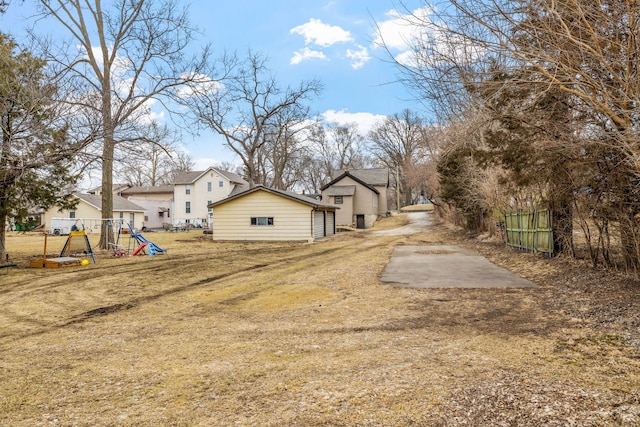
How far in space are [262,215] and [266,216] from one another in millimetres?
266

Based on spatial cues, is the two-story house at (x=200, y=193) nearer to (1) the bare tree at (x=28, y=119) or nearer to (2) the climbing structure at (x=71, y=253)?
(2) the climbing structure at (x=71, y=253)

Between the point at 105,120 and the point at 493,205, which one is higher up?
the point at 105,120

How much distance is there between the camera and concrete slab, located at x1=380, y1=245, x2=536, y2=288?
8.66m

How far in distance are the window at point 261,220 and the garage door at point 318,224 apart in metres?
2.76

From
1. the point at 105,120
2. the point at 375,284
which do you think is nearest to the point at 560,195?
the point at 375,284

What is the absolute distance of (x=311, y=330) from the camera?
5418 millimetres

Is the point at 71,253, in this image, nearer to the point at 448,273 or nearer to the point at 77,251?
the point at 77,251

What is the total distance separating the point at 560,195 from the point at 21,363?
382 inches

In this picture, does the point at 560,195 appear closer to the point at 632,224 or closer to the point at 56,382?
the point at 632,224

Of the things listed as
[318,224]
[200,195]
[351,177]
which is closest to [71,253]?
[318,224]

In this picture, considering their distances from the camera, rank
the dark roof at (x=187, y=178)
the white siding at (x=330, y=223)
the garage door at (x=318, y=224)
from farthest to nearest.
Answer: the dark roof at (x=187, y=178) < the white siding at (x=330, y=223) < the garage door at (x=318, y=224)

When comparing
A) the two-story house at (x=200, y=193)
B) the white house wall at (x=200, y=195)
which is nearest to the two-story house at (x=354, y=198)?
the two-story house at (x=200, y=193)

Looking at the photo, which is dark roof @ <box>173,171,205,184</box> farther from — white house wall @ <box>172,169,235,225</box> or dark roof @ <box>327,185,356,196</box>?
dark roof @ <box>327,185,356,196</box>

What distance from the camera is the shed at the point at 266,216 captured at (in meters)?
24.0
